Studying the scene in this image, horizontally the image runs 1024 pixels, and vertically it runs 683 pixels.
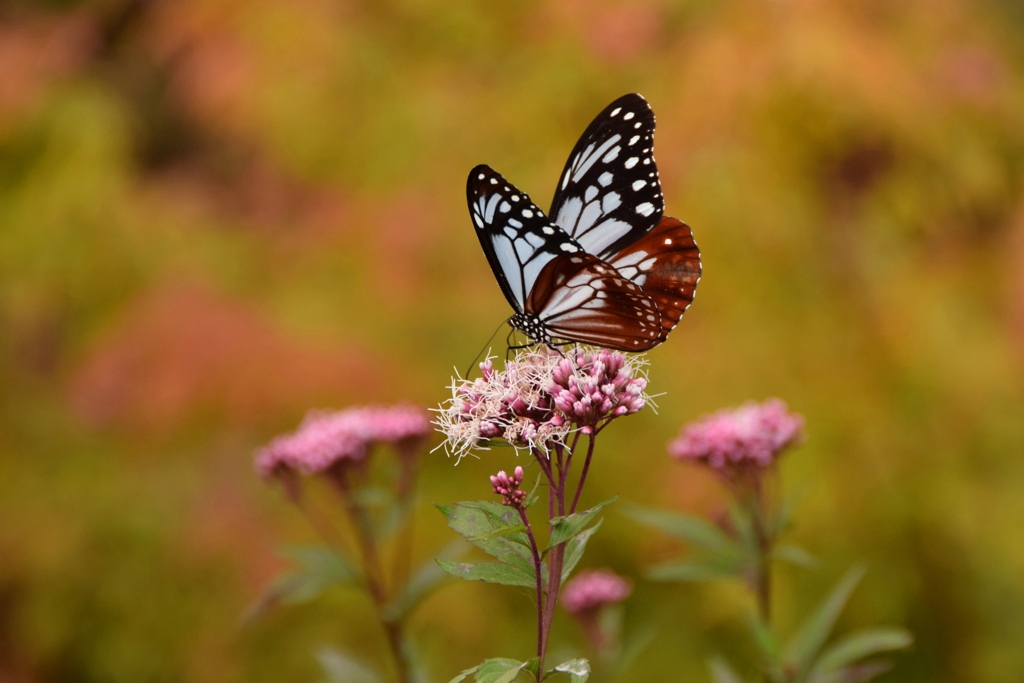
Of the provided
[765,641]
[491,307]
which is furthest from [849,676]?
[491,307]

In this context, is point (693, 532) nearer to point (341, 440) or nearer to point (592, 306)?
point (592, 306)

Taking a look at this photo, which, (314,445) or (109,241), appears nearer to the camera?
(314,445)

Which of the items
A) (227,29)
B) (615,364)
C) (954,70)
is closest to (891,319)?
(954,70)

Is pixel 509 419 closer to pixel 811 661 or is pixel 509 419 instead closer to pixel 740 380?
pixel 811 661

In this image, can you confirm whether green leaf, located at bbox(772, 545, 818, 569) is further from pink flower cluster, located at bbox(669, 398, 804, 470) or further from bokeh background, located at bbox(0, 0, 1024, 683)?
bokeh background, located at bbox(0, 0, 1024, 683)

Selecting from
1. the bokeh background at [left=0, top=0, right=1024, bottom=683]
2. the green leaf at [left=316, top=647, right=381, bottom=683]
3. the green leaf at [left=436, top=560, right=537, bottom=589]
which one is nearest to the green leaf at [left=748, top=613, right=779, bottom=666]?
the green leaf at [left=436, top=560, right=537, bottom=589]
